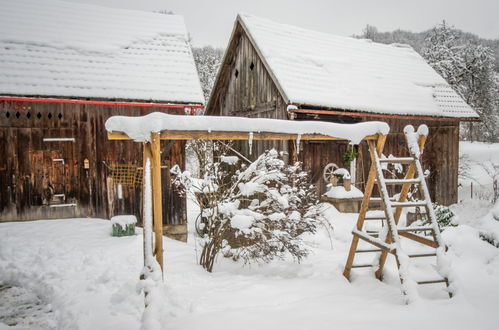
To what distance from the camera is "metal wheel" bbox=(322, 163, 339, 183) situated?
394 inches

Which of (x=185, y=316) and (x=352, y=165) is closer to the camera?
(x=185, y=316)

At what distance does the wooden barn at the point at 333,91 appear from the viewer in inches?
389

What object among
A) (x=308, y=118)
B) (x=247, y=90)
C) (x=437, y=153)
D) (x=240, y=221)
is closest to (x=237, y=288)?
(x=240, y=221)

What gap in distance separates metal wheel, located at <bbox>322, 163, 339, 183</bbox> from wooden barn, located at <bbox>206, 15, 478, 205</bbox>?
0.16 meters

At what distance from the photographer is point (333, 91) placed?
10.3m

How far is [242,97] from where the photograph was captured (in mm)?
12531

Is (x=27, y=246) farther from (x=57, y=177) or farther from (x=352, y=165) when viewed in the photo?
(x=352, y=165)

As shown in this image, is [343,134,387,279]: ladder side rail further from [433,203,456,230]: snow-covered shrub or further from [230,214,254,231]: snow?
[433,203,456,230]: snow-covered shrub

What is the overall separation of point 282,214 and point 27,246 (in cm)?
504

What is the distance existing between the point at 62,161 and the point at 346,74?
9569mm

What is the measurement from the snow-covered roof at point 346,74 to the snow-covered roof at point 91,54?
2772 mm

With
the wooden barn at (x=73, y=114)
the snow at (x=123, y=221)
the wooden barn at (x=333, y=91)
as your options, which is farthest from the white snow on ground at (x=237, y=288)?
the wooden barn at (x=333, y=91)

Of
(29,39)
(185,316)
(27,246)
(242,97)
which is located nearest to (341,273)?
(185,316)

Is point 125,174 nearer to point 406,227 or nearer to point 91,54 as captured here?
point 91,54
